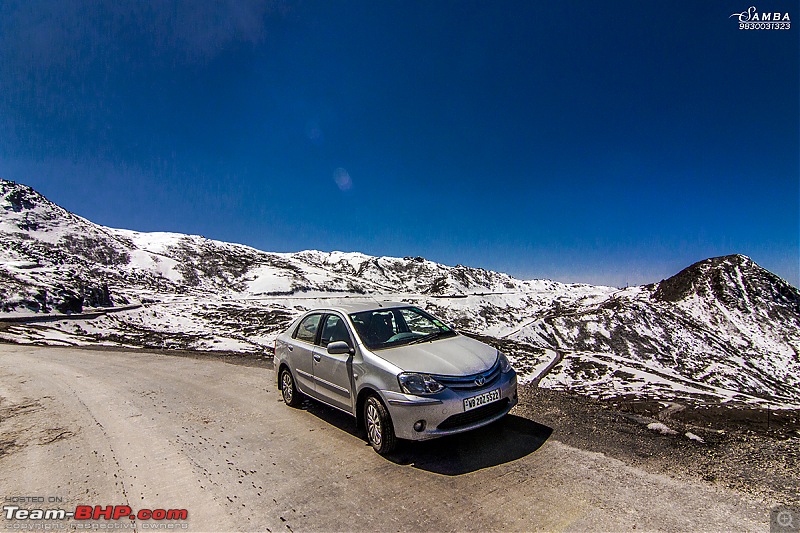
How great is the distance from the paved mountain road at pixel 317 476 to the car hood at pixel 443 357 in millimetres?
1183

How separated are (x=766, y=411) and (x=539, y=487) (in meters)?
4.87

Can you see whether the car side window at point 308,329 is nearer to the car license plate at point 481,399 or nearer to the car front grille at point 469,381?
the car front grille at point 469,381

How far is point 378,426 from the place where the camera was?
5.01 m

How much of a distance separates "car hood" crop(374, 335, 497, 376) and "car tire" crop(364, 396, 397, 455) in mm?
669

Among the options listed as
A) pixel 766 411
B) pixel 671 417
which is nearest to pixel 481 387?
pixel 671 417

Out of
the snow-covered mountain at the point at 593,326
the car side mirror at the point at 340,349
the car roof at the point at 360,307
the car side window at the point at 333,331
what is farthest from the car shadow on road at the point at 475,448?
the snow-covered mountain at the point at 593,326

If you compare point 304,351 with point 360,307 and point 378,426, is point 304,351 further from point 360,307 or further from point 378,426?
point 378,426

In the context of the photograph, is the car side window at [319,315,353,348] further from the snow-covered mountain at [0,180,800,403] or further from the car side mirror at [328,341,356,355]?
the snow-covered mountain at [0,180,800,403]

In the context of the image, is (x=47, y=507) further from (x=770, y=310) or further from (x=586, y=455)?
(x=770, y=310)

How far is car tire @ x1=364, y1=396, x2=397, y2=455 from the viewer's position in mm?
4863

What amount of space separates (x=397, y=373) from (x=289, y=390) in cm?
358

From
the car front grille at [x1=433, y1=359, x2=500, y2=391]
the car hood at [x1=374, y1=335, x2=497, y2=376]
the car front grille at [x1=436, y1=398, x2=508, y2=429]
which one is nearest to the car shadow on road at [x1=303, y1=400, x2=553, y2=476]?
the car front grille at [x1=436, y1=398, x2=508, y2=429]

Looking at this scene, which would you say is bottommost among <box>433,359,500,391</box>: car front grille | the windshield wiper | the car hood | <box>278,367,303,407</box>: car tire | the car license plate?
<box>278,367,303,407</box>: car tire

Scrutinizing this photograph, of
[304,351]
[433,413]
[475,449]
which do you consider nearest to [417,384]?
[433,413]
